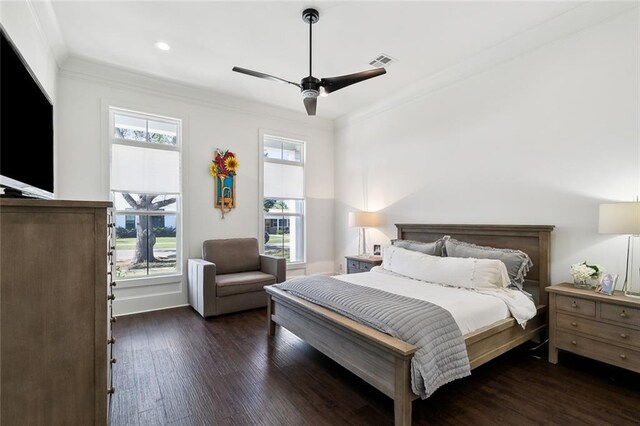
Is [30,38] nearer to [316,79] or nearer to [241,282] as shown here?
[316,79]

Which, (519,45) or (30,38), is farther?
(519,45)

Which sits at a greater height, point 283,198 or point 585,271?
point 283,198

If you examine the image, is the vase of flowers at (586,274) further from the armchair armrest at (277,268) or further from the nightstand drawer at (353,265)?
the armchair armrest at (277,268)

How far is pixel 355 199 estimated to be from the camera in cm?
547

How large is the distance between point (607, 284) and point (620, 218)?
1.79 ft

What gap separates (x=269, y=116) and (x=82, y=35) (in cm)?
255

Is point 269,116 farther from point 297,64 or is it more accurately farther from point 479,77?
point 479,77

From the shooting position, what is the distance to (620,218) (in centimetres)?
233

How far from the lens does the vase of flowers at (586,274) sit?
102 inches

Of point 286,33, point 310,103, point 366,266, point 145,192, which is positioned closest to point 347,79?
Answer: point 310,103

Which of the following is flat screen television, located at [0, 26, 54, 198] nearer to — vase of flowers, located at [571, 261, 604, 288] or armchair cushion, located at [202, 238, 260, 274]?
armchair cushion, located at [202, 238, 260, 274]

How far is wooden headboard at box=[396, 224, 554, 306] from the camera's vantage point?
300 cm

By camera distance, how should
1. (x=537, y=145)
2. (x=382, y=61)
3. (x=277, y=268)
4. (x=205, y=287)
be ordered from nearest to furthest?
(x=537, y=145) → (x=382, y=61) → (x=205, y=287) → (x=277, y=268)

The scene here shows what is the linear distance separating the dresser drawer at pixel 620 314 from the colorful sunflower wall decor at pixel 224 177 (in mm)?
4377
